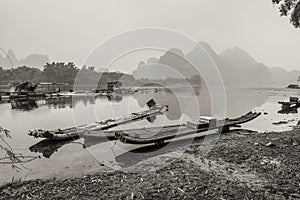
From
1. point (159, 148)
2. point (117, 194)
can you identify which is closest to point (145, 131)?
point (159, 148)

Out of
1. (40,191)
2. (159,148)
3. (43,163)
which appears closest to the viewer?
(40,191)

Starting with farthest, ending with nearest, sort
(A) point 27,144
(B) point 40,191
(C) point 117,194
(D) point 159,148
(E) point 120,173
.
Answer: (A) point 27,144
(D) point 159,148
(E) point 120,173
(B) point 40,191
(C) point 117,194

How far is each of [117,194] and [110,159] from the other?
5.33 meters

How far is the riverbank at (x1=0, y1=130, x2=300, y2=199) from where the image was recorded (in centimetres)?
646

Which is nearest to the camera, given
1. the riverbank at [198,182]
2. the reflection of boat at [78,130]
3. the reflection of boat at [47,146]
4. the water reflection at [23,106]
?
the riverbank at [198,182]

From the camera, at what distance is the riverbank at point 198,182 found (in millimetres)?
6463

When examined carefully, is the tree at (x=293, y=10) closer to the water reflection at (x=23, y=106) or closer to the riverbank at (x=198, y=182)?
the riverbank at (x=198, y=182)

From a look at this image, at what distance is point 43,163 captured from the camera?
38.4 feet

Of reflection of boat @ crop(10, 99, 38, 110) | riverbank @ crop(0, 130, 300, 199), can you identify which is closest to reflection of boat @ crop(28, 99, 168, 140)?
riverbank @ crop(0, 130, 300, 199)

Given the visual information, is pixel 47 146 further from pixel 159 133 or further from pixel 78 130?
pixel 159 133

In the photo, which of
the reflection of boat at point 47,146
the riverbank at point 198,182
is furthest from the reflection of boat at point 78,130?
the riverbank at point 198,182

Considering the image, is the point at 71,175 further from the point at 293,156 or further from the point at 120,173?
the point at 293,156

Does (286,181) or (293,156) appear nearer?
(286,181)

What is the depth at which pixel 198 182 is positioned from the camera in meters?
7.20
